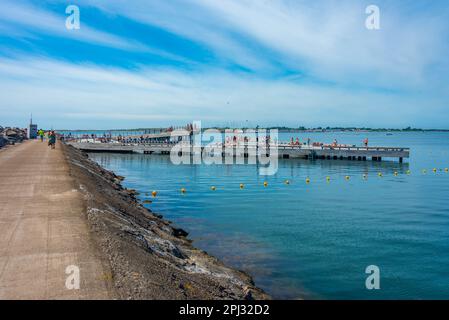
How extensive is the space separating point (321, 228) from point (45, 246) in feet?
50.0

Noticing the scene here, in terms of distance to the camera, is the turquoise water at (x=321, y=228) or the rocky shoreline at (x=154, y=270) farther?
the turquoise water at (x=321, y=228)

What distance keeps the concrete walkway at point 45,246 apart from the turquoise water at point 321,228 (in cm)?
628

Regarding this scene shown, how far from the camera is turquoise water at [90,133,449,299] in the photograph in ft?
46.9

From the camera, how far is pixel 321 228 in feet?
70.7

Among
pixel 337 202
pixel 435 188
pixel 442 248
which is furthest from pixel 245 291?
pixel 435 188

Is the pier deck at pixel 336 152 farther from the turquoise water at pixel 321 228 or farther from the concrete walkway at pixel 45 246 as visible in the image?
the concrete walkway at pixel 45 246

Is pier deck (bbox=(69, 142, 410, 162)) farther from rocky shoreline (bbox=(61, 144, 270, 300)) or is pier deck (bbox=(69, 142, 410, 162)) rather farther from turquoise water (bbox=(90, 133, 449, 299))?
rocky shoreline (bbox=(61, 144, 270, 300))

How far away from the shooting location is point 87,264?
8.42 metres

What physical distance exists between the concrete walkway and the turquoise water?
6.28 metres

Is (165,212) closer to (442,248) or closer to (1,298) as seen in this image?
(442,248)

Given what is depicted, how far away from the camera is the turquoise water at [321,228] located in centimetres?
1430

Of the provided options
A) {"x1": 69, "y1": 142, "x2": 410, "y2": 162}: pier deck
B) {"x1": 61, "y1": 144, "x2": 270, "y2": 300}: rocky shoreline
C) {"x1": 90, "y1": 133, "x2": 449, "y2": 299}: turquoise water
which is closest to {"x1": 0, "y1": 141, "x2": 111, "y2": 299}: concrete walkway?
{"x1": 61, "y1": 144, "x2": 270, "y2": 300}: rocky shoreline

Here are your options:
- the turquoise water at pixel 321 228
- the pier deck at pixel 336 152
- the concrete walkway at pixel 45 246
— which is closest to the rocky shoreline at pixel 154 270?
the concrete walkway at pixel 45 246
